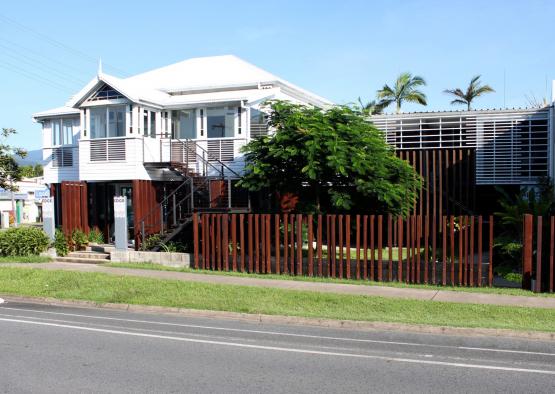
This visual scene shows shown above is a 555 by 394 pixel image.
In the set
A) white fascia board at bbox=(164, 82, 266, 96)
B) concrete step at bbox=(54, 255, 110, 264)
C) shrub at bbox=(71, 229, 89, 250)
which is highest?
white fascia board at bbox=(164, 82, 266, 96)

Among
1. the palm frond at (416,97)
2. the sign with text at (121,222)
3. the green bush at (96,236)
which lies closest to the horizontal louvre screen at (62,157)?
the green bush at (96,236)

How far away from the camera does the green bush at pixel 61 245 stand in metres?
19.3

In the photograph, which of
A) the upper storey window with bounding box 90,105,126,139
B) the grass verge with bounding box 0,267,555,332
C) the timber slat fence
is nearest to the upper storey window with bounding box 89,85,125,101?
the upper storey window with bounding box 90,105,126,139

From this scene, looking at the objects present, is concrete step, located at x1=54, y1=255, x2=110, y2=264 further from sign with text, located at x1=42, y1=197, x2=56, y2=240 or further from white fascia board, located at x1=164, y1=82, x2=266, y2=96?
white fascia board, located at x1=164, y1=82, x2=266, y2=96

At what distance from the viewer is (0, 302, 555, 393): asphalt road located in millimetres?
6281

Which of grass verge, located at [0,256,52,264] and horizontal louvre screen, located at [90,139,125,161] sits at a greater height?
horizontal louvre screen, located at [90,139,125,161]

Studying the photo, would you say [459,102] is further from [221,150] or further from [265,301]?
[265,301]

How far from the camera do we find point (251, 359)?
7.46 metres

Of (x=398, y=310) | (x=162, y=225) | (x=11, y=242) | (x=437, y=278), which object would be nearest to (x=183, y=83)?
(x=162, y=225)

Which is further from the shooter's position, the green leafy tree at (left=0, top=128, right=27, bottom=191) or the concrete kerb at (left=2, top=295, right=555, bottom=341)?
the green leafy tree at (left=0, top=128, right=27, bottom=191)

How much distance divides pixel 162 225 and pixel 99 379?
13140mm

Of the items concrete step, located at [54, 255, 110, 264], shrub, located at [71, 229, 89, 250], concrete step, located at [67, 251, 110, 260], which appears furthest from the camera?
shrub, located at [71, 229, 89, 250]

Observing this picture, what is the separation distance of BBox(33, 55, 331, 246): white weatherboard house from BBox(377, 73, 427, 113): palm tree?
663 inches

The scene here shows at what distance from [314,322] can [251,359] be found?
2868 millimetres
